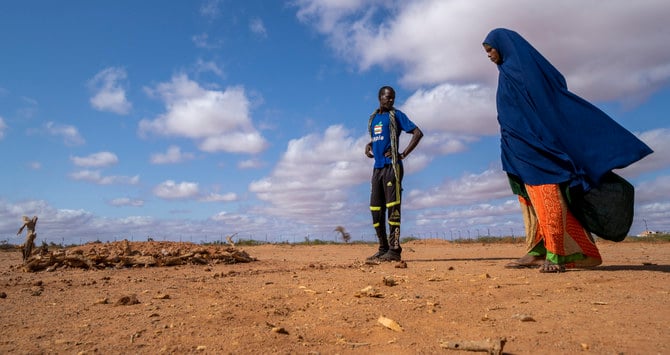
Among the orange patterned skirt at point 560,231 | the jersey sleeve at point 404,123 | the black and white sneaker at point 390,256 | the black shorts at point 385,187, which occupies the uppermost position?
the jersey sleeve at point 404,123

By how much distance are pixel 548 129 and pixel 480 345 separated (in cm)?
367

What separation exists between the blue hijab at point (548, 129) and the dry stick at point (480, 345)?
3.28 m

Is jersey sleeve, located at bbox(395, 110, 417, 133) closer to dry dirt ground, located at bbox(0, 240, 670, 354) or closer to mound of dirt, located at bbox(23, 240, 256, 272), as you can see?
dry dirt ground, located at bbox(0, 240, 670, 354)

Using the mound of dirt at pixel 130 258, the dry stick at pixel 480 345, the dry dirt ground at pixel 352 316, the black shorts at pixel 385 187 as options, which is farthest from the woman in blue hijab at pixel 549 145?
the mound of dirt at pixel 130 258

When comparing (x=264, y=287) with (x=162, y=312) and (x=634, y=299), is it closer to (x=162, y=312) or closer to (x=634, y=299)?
(x=162, y=312)

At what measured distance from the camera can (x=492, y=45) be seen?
566 cm

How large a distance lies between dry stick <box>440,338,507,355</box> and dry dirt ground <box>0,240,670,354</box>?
1 centimetres

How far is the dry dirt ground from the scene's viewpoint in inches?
95.6

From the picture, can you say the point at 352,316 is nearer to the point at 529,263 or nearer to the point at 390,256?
the point at 529,263

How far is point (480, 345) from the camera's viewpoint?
2.26 metres

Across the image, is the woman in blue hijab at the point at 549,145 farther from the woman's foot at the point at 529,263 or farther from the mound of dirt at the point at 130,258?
the mound of dirt at the point at 130,258

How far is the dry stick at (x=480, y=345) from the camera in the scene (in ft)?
7.14

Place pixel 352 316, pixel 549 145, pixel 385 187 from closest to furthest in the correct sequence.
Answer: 1. pixel 352 316
2. pixel 549 145
3. pixel 385 187

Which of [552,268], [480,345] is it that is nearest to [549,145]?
[552,268]
